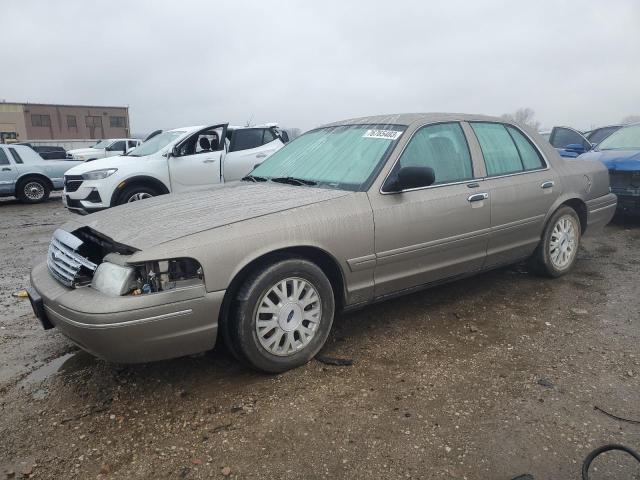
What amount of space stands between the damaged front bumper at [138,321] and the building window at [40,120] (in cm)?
6992

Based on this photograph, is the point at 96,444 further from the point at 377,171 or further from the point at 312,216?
the point at 377,171

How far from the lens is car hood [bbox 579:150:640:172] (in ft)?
21.6

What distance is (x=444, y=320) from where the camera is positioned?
372 cm

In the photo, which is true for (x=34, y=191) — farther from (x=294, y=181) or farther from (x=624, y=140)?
(x=624, y=140)

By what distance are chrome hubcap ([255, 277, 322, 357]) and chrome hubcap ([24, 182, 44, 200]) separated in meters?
11.4

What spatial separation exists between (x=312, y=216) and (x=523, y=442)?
165 centimetres

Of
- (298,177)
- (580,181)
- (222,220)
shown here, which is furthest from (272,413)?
(580,181)

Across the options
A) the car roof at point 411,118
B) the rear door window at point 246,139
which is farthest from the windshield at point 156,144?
the car roof at point 411,118

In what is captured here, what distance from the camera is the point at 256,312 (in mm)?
2746

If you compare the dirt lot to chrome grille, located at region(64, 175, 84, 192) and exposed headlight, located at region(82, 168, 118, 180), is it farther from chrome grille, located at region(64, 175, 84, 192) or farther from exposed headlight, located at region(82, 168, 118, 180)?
chrome grille, located at region(64, 175, 84, 192)

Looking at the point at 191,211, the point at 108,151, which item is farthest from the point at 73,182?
the point at 108,151

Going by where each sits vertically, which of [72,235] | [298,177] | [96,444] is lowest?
[96,444]

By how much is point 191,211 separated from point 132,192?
17.2 feet

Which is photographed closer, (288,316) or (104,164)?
(288,316)
